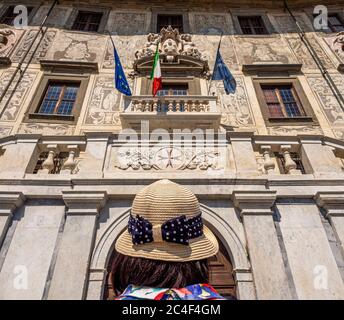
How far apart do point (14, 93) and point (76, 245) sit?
634 centimetres

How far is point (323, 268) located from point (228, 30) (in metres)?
10.8

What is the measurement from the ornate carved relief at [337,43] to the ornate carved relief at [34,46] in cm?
1180

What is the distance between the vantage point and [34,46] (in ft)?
31.2

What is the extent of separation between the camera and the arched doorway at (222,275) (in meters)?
4.22

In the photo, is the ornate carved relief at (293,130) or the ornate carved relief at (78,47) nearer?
the ornate carved relief at (293,130)

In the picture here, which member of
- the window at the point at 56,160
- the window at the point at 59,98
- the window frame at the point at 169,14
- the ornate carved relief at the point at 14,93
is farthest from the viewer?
the window frame at the point at 169,14

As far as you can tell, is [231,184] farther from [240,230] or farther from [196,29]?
[196,29]

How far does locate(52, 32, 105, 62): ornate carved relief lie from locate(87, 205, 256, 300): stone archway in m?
7.59

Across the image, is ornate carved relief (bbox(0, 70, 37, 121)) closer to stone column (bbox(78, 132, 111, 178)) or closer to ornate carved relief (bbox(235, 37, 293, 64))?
stone column (bbox(78, 132, 111, 178))

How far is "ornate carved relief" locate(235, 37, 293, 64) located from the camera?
31.6ft

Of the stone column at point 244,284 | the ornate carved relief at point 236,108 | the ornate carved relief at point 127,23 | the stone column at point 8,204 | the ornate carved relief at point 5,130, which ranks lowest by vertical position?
the stone column at point 244,284

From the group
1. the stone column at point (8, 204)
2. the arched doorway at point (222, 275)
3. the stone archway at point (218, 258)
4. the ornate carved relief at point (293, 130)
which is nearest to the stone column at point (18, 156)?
the stone column at point (8, 204)

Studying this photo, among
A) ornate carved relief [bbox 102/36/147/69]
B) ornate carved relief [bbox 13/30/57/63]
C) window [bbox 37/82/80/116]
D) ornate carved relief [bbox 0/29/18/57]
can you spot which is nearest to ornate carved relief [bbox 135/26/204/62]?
ornate carved relief [bbox 102/36/147/69]

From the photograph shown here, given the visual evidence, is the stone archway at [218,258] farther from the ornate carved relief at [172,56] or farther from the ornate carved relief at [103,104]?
the ornate carved relief at [172,56]
